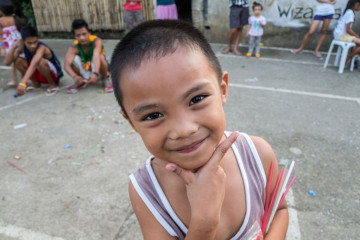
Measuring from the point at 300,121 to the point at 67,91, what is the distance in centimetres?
385

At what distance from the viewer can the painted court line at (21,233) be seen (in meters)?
1.94

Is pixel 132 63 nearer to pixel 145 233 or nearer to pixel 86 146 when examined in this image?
pixel 145 233

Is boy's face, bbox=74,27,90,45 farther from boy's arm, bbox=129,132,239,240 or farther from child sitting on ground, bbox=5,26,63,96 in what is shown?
boy's arm, bbox=129,132,239,240

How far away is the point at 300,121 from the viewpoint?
11.2 feet

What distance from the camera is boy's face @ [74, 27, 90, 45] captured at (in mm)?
4445

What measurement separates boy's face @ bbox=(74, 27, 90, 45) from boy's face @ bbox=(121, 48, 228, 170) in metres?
4.03

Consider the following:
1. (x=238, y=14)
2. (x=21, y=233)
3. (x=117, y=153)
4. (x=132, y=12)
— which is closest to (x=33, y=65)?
(x=117, y=153)

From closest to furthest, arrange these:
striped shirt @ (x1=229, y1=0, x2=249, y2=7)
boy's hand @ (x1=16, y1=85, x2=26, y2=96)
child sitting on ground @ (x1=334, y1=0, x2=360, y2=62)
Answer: boy's hand @ (x1=16, y1=85, x2=26, y2=96)
child sitting on ground @ (x1=334, y1=0, x2=360, y2=62)
striped shirt @ (x1=229, y1=0, x2=249, y2=7)

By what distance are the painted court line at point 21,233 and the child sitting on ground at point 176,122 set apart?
1.24 metres

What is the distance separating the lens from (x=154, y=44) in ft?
3.04

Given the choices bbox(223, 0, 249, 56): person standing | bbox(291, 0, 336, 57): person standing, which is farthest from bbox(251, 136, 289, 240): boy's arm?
bbox(291, 0, 336, 57): person standing

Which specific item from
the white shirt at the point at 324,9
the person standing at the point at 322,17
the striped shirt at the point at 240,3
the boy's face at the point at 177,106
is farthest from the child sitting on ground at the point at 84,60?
the white shirt at the point at 324,9

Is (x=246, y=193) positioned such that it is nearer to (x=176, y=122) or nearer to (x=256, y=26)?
(x=176, y=122)

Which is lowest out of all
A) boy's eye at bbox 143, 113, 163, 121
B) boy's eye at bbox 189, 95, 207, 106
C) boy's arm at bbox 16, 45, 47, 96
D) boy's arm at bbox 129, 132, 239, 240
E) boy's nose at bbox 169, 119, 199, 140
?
boy's arm at bbox 16, 45, 47, 96
